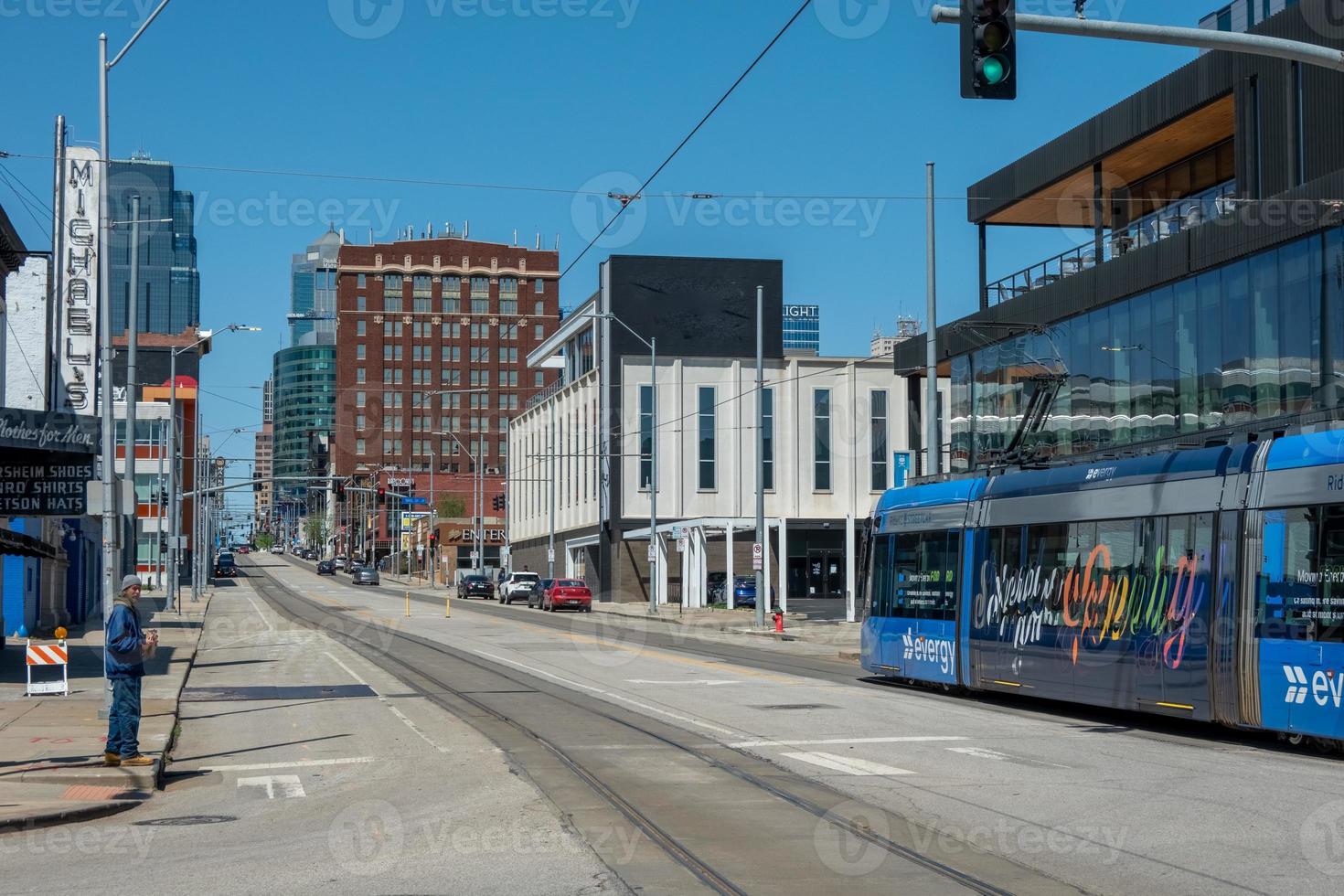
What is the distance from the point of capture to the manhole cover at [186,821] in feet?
38.7

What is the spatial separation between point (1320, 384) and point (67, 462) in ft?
78.7

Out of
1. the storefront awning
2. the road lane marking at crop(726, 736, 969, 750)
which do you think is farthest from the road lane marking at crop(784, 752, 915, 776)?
the storefront awning

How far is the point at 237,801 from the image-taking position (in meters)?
12.9

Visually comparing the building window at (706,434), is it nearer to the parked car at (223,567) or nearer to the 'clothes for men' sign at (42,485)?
the 'clothes for men' sign at (42,485)

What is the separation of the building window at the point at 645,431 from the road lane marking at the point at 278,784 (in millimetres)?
61478

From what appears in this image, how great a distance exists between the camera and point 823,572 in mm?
79062

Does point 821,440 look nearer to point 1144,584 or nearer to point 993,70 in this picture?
point 1144,584

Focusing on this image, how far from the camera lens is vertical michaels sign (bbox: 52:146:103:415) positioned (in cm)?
4472

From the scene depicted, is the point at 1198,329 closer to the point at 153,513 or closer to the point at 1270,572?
the point at 1270,572

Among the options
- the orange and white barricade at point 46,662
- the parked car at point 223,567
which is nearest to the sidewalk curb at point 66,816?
the orange and white barricade at point 46,662

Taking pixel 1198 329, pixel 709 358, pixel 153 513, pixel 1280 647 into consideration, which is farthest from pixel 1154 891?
pixel 153 513

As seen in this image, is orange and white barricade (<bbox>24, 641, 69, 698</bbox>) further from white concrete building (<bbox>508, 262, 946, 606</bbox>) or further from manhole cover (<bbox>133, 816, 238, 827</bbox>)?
white concrete building (<bbox>508, 262, 946, 606</bbox>)

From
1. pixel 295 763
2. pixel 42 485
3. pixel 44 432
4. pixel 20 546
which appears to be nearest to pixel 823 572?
pixel 42 485

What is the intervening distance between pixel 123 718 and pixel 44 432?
520 inches
